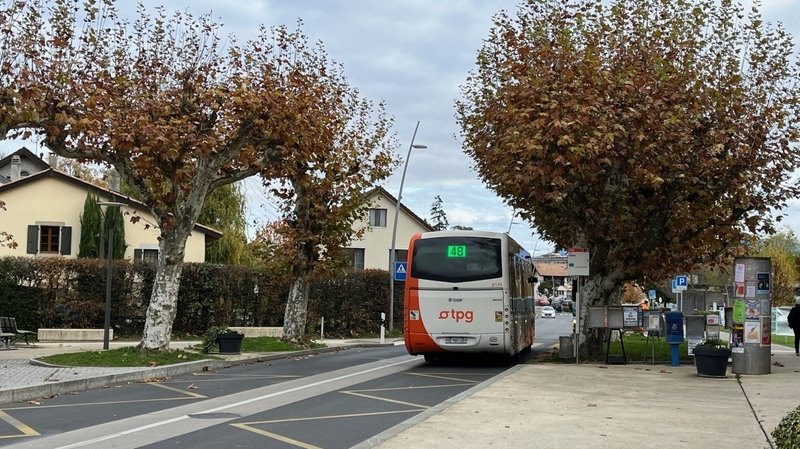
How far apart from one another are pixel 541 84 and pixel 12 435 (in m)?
12.7

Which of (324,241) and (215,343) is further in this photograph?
(324,241)

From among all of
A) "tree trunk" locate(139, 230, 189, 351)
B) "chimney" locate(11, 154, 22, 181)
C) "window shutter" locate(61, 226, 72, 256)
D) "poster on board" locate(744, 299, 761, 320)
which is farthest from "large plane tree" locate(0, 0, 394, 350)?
"chimney" locate(11, 154, 22, 181)

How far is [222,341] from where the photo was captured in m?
21.7

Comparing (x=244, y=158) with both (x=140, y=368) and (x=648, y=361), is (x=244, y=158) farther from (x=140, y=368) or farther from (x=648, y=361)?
(x=648, y=361)

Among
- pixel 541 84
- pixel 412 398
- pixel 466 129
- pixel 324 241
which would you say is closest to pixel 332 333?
pixel 324 241

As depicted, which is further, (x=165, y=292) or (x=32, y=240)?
(x=32, y=240)

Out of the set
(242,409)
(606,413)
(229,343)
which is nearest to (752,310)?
(606,413)

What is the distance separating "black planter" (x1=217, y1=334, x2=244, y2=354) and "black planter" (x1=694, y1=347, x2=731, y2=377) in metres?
11.4

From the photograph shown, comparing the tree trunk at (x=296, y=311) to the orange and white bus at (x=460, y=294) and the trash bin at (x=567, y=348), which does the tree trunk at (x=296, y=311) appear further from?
the trash bin at (x=567, y=348)

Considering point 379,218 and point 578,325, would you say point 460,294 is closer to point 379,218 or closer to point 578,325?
point 578,325

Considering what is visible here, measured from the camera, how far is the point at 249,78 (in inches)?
749

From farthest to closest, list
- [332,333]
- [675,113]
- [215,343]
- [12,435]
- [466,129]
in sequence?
[332,333]
[466,129]
[215,343]
[675,113]
[12,435]

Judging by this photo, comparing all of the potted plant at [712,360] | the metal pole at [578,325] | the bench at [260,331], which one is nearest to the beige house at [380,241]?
the bench at [260,331]

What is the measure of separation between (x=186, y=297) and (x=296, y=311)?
290 inches
